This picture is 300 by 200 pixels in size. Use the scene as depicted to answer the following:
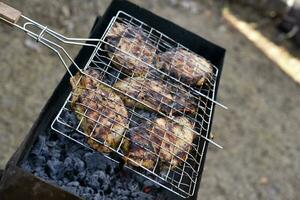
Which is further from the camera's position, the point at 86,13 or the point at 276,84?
the point at 276,84

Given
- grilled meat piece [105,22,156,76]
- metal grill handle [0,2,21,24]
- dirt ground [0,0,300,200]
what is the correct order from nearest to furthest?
metal grill handle [0,2,21,24]
grilled meat piece [105,22,156,76]
dirt ground [0,0,300,200]

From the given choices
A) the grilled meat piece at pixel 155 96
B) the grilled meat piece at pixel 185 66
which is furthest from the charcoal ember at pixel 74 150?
the grilled meat piece at pixel 185 66

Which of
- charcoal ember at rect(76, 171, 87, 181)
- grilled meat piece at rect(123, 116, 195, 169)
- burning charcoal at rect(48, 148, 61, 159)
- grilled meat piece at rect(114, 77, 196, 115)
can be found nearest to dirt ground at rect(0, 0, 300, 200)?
burning charcoal at rect(48, 148, 61, 159)

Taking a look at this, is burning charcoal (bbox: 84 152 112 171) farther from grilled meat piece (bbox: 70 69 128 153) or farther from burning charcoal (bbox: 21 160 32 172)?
burning charcoal (bbox: 21 160 32 172)

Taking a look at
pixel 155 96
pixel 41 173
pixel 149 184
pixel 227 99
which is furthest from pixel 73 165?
pixel 227 99

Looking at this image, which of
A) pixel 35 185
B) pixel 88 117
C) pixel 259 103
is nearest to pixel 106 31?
pixel 88 117

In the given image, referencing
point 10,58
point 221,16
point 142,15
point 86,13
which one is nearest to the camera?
point 142,15

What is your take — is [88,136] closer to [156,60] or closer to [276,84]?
[156,60]

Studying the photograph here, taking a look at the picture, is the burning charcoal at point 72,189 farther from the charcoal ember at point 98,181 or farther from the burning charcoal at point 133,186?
the burning charcoal at point 133,186

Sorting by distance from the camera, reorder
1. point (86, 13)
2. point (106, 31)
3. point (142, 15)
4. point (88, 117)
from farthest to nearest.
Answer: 1. point (86, 13)
2. point (142, 15)
3. point (106, 31)
4. point (88, 117)
